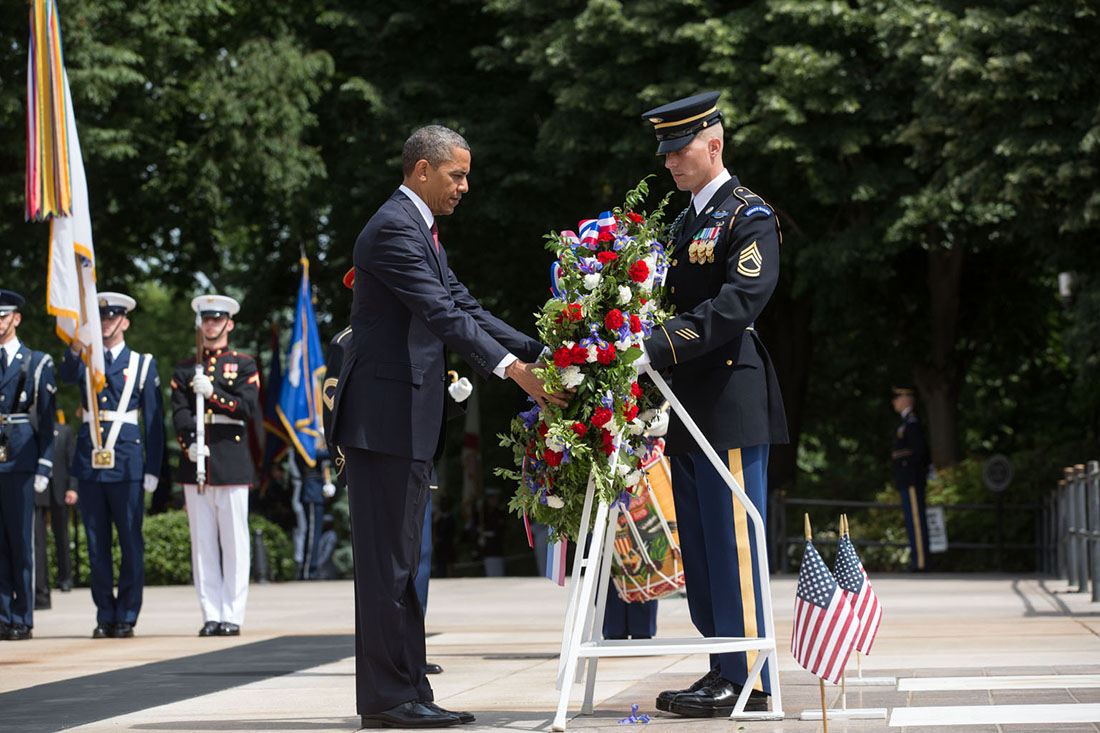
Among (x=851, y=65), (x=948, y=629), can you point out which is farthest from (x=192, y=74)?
(x=948, y=629)

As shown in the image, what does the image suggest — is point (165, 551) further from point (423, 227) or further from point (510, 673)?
point (423, 227)

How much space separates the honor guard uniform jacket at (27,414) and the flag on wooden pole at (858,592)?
22.8 ft

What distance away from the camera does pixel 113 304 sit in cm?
1149

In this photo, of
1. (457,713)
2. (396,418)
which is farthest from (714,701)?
(396,418)

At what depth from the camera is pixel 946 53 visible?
17.4 meters

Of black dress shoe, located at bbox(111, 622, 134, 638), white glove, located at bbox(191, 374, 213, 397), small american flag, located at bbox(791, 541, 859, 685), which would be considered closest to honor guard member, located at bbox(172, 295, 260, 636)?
white glove, located at bbox(191, 374, 213, 397)

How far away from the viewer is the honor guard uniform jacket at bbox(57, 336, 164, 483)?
36.9ft

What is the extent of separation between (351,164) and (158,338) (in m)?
21.1

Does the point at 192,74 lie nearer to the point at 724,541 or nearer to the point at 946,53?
the point at 946,53

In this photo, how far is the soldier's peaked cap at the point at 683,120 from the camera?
6.11 m

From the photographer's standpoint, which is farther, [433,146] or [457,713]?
[433,146]

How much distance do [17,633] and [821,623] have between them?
23.9 feet

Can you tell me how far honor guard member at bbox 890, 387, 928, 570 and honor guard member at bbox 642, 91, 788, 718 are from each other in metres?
14.1

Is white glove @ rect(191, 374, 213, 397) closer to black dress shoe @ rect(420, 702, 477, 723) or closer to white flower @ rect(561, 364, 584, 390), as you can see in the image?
black dress shoe @ rect(420, 702, 477, 723)
